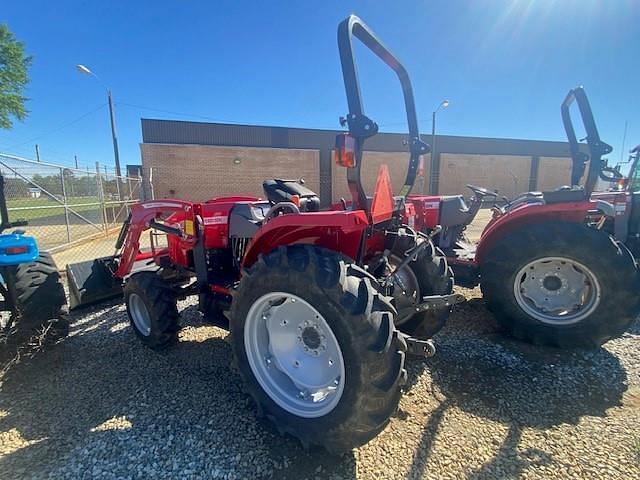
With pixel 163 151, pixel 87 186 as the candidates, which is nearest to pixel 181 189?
pixel 163 151

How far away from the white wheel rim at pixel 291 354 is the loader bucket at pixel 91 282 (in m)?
2.75

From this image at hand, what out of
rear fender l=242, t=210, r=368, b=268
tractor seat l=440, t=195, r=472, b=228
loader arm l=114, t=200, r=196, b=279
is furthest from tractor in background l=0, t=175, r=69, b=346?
tractor seat l=440, t=195, r=472, b=228

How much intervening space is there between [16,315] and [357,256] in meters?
2.98

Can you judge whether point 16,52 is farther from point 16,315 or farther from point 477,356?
point 477,356

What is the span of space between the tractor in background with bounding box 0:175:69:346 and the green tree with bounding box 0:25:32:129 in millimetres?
22649

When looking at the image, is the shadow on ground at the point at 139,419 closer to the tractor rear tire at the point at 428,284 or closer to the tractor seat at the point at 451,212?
the tractor rear tire at the point at 428,284

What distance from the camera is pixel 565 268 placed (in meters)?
3.36

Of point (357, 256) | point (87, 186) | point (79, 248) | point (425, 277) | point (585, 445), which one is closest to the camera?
point (585, 445)

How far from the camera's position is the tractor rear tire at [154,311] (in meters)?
3.10

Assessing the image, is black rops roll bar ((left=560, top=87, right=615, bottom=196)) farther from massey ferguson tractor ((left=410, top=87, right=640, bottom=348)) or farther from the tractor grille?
the tractor grille

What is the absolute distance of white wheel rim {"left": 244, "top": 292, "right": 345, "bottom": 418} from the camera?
209 cm

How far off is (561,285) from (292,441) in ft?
9.67

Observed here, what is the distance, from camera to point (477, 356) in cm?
310

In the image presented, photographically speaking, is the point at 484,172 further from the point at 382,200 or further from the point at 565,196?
the point at 382,200
